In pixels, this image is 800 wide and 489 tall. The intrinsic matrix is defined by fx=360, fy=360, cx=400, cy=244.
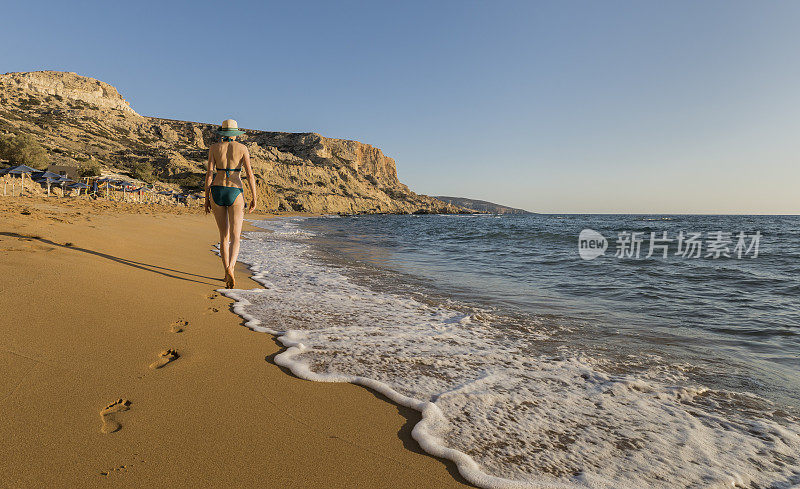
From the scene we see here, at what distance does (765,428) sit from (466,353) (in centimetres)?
193

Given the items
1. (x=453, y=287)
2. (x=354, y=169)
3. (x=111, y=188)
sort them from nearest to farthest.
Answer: (x=453, y=287), (x=111, y=188), (x=354, y=169)

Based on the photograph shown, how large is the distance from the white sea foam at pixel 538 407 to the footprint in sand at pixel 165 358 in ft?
2.36

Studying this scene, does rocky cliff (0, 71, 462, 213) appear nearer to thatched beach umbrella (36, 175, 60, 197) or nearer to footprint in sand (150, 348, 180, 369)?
thatched beach umbrella (36, 175, 60, 197)

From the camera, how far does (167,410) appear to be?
6.02 ft

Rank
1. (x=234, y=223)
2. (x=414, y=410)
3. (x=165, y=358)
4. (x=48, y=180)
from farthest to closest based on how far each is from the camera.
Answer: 1. (x=48, y=180)
2. (x=234, y=223)
3. (x=165, y=358)
4. (x=414, y=410)

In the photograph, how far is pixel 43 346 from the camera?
2289 mm

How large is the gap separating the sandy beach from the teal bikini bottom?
179cm

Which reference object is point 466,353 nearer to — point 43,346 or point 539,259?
point 43,346

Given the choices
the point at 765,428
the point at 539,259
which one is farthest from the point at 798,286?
the point at 765,428

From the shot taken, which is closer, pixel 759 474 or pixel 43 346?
pixel 759 474

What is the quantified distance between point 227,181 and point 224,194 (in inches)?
7.0
